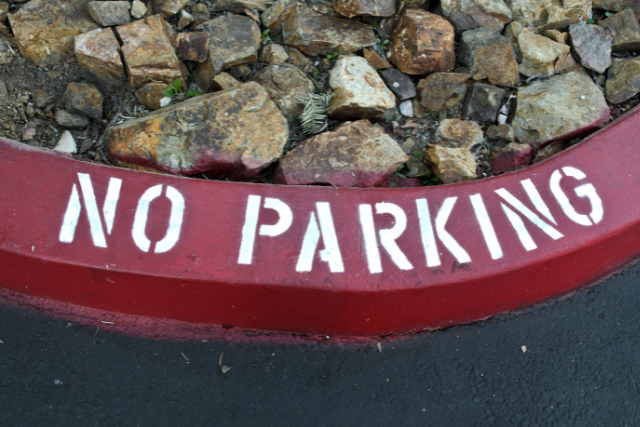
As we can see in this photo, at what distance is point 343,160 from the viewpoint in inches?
93.5

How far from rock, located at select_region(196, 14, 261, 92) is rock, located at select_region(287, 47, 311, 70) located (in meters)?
0.21

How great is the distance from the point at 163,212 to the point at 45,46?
134 cm

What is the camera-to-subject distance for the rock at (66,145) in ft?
8.16

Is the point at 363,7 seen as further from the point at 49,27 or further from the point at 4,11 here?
the point at 4,11

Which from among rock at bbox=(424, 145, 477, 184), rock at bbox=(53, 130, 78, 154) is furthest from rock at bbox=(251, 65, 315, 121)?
rock at bbox=(53, 130, 78, 154)

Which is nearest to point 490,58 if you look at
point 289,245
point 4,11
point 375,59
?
point 375,59

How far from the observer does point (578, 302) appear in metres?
2.39

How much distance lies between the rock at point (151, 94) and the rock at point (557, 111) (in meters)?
2.12

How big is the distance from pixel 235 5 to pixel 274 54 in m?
0.39

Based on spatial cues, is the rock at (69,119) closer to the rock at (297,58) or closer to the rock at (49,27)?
the rock at (49,27)

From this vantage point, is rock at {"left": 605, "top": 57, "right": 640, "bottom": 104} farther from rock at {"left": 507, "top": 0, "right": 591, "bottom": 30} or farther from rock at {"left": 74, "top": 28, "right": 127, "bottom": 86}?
rock at {"left": 74, "top": 28, "right": 127, "bottom": 86}

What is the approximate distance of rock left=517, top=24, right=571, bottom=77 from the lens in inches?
109

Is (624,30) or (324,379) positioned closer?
(324,379)

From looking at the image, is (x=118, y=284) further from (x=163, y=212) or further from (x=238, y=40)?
(x=238, y=40)
